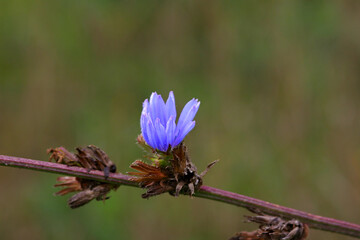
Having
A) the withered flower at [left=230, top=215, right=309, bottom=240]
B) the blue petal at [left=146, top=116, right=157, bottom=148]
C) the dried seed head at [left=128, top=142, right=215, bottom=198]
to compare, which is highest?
the blue petal at [left=146, top=116, right=157, bottom=148]

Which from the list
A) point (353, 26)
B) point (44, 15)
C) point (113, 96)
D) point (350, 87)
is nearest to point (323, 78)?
point (350, 87)

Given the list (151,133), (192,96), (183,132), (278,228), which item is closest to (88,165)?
(151,133)

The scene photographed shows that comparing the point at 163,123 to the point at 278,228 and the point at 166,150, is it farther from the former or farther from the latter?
the point at 278,228

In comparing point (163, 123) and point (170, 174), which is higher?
point (163, 123)

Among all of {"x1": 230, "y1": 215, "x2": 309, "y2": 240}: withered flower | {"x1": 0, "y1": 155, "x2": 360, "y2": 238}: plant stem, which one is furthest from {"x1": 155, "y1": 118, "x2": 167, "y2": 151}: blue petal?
{"x1": 230, "y1": 215, "x2": 309, "y2": 240}: withered flower

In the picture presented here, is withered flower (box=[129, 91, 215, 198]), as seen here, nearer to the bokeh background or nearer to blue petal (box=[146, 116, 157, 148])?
blue petal (box=[146, 116, 157, 148])

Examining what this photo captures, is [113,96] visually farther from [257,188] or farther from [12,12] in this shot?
[257,188]
